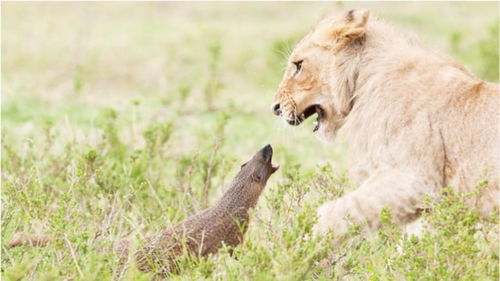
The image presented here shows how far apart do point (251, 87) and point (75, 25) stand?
4873 mm

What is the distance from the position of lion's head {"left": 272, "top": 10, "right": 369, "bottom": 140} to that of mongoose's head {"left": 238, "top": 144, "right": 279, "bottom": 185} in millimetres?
264

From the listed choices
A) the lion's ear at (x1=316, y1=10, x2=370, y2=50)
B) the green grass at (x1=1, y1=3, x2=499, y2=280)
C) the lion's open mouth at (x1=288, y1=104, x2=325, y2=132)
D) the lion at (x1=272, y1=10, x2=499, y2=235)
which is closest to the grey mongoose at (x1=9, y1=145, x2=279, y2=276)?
the green grass at (x1=1, y1=3, x2=499, y2=280)

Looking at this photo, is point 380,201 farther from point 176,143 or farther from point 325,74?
point 176,143

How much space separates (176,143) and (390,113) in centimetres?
464

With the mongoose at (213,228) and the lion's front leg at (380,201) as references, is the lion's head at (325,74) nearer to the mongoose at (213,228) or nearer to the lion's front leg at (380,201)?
the mongoose at (213,228)

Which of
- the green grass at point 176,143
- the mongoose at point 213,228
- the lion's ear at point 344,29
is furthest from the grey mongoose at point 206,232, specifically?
the lion's ear at point 344,29

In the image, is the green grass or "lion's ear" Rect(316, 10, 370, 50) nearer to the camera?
the green grass

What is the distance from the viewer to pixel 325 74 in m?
5.55

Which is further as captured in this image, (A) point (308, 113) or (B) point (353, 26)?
(A) point (308, 113)

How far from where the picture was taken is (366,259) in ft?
16.2

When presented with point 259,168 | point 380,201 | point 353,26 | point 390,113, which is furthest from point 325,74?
point 380,201

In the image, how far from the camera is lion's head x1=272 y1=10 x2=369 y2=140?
18.0 feet

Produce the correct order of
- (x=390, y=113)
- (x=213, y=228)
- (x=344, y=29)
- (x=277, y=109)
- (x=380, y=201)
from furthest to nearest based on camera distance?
(x=277, y=109), (x=344, y=29), (x=213, y=228), (x=390, y=113), (x=380, y=201)

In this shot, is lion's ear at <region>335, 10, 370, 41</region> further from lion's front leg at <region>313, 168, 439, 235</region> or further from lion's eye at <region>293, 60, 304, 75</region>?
lion's front leg at <region>313, 168, 439, 235</region>
